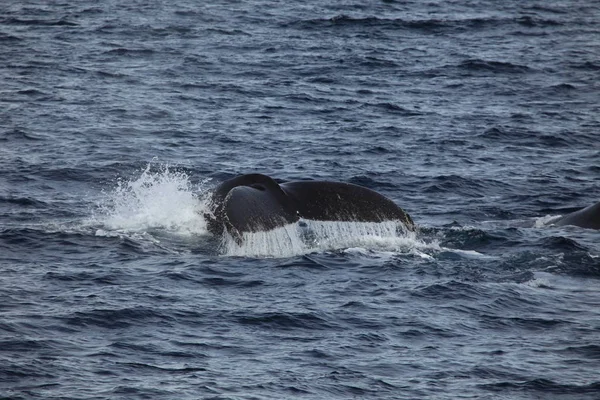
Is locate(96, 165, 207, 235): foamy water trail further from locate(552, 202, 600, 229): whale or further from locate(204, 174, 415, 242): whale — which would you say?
locate(552, 202, 600, 229): whale

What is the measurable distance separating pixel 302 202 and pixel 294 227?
336 millimetres

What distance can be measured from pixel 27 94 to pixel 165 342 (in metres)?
16.1

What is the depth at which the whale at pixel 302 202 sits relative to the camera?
1377 cm

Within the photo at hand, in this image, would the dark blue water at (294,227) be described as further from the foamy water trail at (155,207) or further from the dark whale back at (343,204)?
the dark whale back at (343,204)

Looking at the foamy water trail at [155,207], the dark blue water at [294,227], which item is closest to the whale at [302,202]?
the dark blue water at [294,227]

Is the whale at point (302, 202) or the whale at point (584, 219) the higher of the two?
the whale at point (302, 202)

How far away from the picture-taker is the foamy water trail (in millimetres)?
16875

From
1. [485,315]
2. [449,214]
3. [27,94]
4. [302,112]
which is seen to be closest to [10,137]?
[27,94]

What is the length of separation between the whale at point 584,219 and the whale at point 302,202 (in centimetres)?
394

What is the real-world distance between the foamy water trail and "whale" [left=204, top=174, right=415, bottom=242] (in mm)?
2042

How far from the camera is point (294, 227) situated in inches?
566

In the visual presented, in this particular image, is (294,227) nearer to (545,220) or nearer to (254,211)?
(254,211)

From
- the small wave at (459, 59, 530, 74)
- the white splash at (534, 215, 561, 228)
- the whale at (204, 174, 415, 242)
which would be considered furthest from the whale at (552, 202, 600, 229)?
the small wave at (459, 59, 530, 74)

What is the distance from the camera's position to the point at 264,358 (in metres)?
12.2
